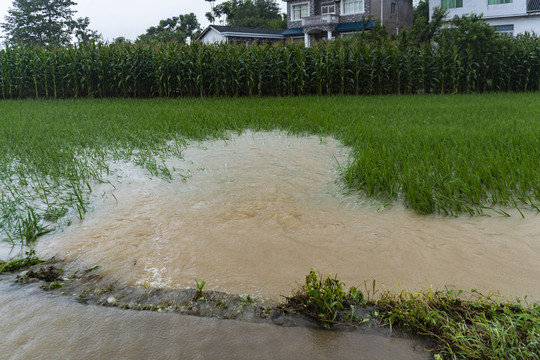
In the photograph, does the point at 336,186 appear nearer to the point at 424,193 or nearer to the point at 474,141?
the point at 424,193

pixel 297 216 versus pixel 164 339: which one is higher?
pixel 297 216

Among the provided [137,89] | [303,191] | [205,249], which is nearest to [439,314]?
[205,249]

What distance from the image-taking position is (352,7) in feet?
116

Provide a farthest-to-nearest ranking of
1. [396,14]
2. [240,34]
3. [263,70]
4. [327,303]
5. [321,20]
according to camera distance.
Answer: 1. [240,34]
2. [396,14]
3. [321,20]
4. [263,70]
5. [327,303]

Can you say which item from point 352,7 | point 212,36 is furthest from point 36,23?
point 352,7

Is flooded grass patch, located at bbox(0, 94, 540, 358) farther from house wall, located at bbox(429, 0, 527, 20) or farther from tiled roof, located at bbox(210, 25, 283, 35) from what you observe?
tiled roof, located at bbox(210, 25, 283, 35)

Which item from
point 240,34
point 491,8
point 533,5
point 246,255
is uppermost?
point 240,34

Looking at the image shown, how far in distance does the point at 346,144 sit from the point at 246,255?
3.45m

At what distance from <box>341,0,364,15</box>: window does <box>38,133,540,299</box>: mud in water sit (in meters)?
33.6

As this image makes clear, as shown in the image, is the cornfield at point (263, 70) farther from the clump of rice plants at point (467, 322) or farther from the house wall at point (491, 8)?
the house wall at point (491, 8)

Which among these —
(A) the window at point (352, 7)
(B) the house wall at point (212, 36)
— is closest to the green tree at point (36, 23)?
(B) the house wall at point (212, 36)

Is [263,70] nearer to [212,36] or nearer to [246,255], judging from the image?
[246,255]

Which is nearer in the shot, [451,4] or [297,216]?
[297,216]

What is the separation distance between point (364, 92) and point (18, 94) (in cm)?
1403
